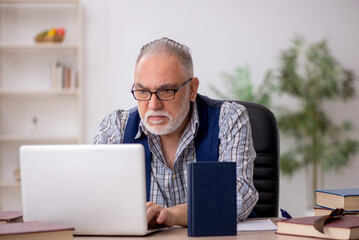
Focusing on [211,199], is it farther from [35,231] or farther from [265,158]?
[265,158]

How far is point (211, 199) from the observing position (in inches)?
50.4

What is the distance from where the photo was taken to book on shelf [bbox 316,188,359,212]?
1481 millimetres

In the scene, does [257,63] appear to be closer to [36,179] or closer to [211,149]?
[211,149]

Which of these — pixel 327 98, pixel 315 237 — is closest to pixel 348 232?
pixel 315 237

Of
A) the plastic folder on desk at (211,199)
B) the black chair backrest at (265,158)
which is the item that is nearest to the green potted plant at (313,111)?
the black chair backrest at (265,158)

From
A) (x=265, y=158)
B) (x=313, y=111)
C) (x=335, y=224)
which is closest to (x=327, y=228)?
(x=335, y=224)

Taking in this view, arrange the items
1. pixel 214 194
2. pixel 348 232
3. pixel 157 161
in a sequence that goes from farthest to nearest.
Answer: pixel 157 161, pixel 214 194, pixel 348 232

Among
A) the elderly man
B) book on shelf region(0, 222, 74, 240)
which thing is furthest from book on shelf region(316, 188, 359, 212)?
book on shelf region(0, 222, 74, 240)

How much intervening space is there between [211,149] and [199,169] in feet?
2.39

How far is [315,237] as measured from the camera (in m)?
1.23

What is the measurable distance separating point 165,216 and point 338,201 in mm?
485

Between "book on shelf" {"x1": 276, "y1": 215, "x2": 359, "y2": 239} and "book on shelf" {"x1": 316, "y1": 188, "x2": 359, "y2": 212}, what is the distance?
0.59ft

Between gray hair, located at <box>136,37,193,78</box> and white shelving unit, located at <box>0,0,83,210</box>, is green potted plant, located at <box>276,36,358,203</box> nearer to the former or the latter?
white shelving unit, located at <box>0,0,83,210</box>

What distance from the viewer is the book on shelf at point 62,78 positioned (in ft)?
15.6
